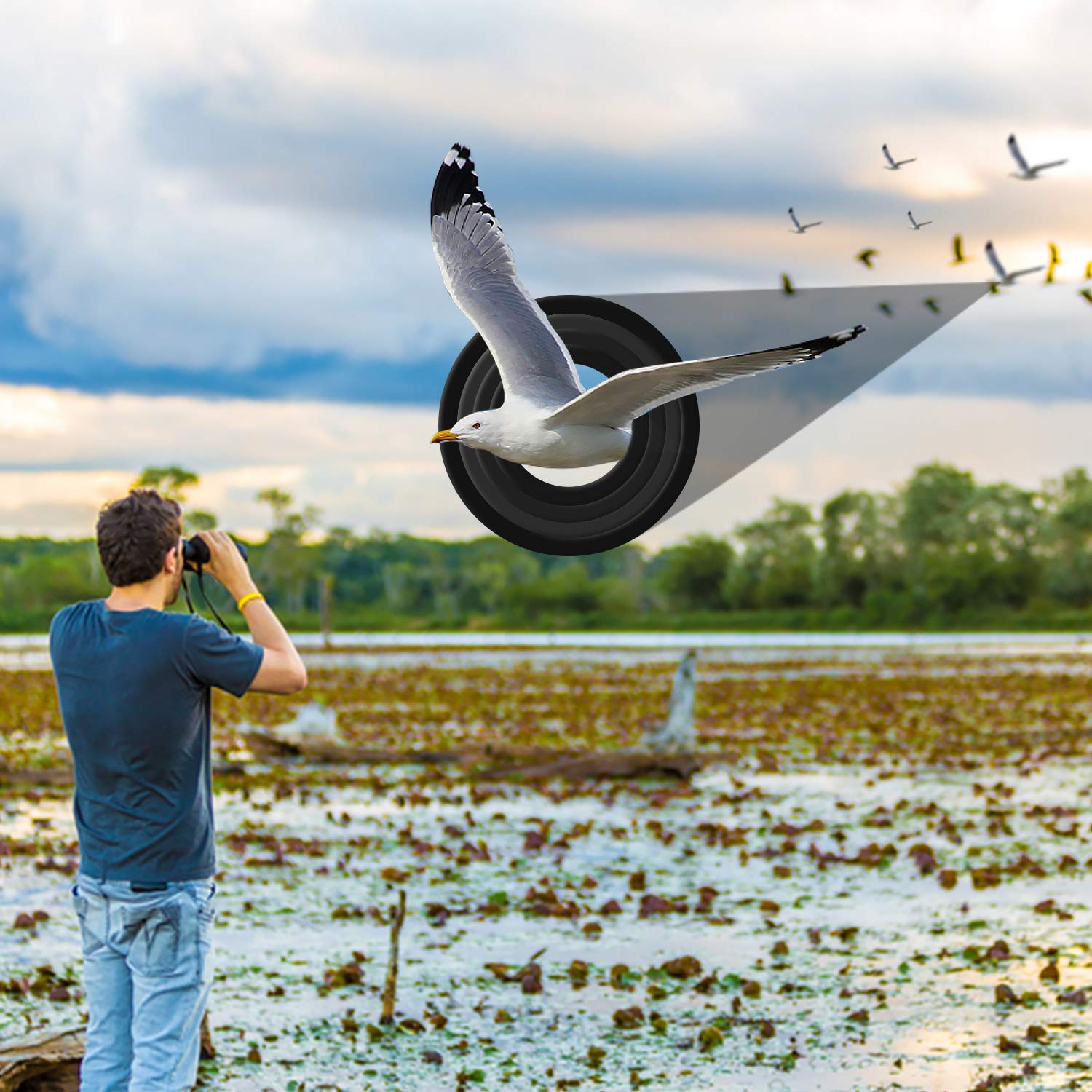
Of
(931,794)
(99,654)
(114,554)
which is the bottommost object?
(931,794)

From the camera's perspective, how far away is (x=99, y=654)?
3.54 meters

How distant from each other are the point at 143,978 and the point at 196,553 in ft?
3.89

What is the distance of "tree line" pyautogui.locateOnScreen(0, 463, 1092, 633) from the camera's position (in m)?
75.9

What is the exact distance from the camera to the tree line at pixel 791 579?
75.9 m

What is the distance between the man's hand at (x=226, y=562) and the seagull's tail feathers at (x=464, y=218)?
175cm

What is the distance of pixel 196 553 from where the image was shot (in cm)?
333

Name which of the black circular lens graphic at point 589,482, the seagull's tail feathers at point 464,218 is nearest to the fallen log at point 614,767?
the seagull's tail feathers at point 464,218

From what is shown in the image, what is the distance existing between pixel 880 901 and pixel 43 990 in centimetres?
559

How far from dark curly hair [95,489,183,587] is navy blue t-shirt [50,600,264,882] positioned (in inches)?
5.0

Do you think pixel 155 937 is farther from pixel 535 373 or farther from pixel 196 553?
pixel 535 373

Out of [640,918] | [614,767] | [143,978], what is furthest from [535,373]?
[614,767]

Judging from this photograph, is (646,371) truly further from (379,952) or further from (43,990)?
(379,952)

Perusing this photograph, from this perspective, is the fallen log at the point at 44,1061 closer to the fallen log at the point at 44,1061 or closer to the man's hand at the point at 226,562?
the fallen log at the point at 44,1061

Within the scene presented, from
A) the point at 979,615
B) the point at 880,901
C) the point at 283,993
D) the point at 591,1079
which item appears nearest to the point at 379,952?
the point at 283,993
